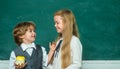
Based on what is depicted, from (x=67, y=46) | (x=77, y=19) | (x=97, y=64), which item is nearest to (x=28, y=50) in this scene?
(x=67, y=46)

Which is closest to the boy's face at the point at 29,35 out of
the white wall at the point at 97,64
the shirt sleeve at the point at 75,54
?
the shirt sleeve at the point at 75,54

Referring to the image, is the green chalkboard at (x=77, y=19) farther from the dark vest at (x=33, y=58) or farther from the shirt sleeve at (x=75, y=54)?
the shirt sleeve at (x=75, y=54)

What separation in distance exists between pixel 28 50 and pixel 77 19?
1.83 ft

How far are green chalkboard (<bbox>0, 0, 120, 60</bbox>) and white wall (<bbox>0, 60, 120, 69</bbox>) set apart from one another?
5 cm

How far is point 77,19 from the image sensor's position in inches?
91.8

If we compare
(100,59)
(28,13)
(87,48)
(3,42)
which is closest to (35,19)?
(28,13)

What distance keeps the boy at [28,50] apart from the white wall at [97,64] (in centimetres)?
37

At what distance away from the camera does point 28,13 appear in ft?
7.67

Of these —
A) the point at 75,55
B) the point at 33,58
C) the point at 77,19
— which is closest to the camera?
the point at 75,55

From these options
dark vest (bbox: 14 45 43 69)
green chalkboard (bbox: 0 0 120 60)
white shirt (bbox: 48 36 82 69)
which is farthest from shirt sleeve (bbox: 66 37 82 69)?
green chalkboard (bbox: 0 0 120 60)

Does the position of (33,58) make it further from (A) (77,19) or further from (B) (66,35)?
(A) (77,19)

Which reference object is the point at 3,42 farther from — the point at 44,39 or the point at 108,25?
the point at 108,25

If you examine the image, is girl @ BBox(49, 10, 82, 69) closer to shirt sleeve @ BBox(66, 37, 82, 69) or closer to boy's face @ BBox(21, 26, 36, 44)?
shirt sleeve @ BBox(66, 37, 82, 69)

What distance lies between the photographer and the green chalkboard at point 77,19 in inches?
91.8
